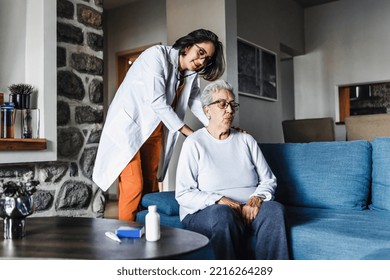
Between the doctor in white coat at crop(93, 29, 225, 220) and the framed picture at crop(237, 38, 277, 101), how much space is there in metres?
1.87

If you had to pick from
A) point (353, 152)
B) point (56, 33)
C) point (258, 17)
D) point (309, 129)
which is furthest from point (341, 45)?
point (56, 33)

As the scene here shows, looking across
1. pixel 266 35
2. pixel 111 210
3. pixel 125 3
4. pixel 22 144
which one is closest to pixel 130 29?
pixel 125 3

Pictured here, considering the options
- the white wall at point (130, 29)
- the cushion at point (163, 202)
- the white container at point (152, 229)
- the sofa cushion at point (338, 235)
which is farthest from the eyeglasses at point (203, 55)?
the white wall at point (130, 29)

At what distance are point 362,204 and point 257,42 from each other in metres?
2.60

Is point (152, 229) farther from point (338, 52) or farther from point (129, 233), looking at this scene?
point (338, 52)

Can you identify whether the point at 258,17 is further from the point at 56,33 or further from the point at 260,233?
the point at 260,233

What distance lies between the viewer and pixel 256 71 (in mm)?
3986

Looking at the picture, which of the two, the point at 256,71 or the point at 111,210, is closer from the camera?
the point at 111,210

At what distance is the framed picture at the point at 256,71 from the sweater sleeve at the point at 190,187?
7.23ft

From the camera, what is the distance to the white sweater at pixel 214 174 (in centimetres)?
151

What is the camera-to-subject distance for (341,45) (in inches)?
191

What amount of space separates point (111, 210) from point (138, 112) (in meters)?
1.99

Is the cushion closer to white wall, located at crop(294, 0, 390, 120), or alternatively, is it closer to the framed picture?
the framed picture

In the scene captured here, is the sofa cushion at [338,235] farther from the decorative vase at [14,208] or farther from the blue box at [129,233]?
the decorative vase at [14,208]
